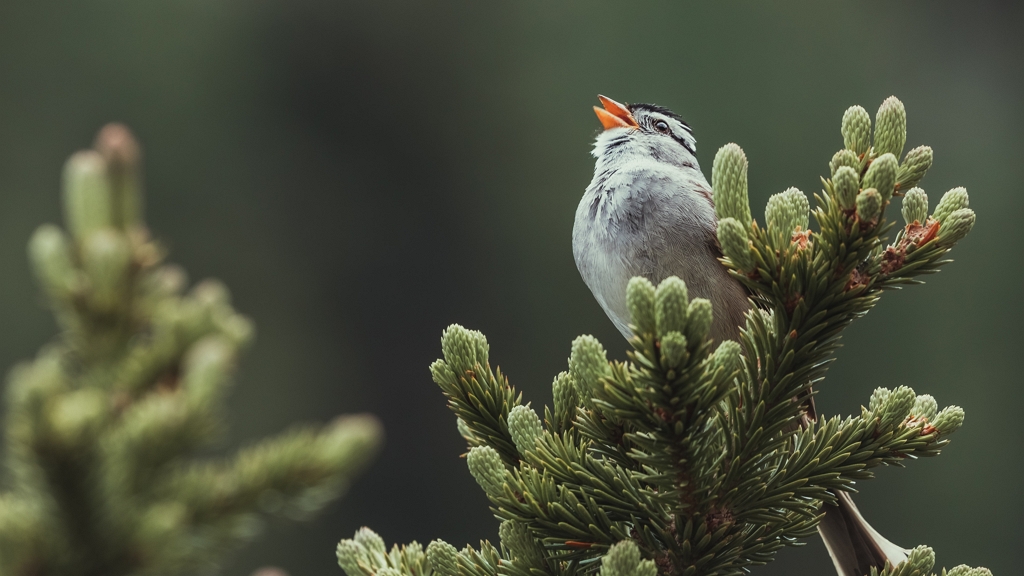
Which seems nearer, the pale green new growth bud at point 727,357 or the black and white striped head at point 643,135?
the pale green new growth bud at point 727,357

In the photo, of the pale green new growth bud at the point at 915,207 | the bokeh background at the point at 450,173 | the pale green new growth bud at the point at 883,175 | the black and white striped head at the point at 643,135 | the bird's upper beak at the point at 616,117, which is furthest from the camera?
the bokeh background at the point at 450,173

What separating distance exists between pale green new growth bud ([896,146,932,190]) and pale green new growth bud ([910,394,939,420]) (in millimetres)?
279

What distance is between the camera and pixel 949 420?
120 centimetres

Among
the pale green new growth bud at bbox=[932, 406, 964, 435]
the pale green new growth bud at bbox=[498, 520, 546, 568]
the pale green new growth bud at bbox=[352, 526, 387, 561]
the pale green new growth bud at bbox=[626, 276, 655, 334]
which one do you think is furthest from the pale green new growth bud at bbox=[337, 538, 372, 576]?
the pale green new growth bud at bbox=[932, 406, 964, 435]

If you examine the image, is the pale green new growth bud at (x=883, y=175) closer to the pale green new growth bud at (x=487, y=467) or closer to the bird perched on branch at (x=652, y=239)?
the pale green new growth bud at (x=487, y=467)

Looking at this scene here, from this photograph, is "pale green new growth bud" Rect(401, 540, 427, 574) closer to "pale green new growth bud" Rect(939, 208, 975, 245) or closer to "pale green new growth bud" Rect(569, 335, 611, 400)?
"pale green new growth bud" Rect(569, 335, 611, 400)

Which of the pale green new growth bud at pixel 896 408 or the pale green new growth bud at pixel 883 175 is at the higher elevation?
the pale green new growth bud at pixel 883 175

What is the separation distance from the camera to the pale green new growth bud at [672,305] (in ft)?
3.20

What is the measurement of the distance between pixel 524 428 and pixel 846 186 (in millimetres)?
488

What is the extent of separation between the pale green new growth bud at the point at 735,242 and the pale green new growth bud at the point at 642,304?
149 millimetres

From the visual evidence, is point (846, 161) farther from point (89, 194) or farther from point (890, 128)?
point (89, 194)

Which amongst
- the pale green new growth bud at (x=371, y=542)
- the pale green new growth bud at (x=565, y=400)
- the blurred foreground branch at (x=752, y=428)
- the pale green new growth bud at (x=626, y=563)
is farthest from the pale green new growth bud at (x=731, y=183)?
the pale green new growth bud at (x=371, y=542)

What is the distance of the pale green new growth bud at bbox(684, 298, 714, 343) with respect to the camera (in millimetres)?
979

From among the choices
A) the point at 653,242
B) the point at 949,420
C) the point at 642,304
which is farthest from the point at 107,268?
the point at 653,242
